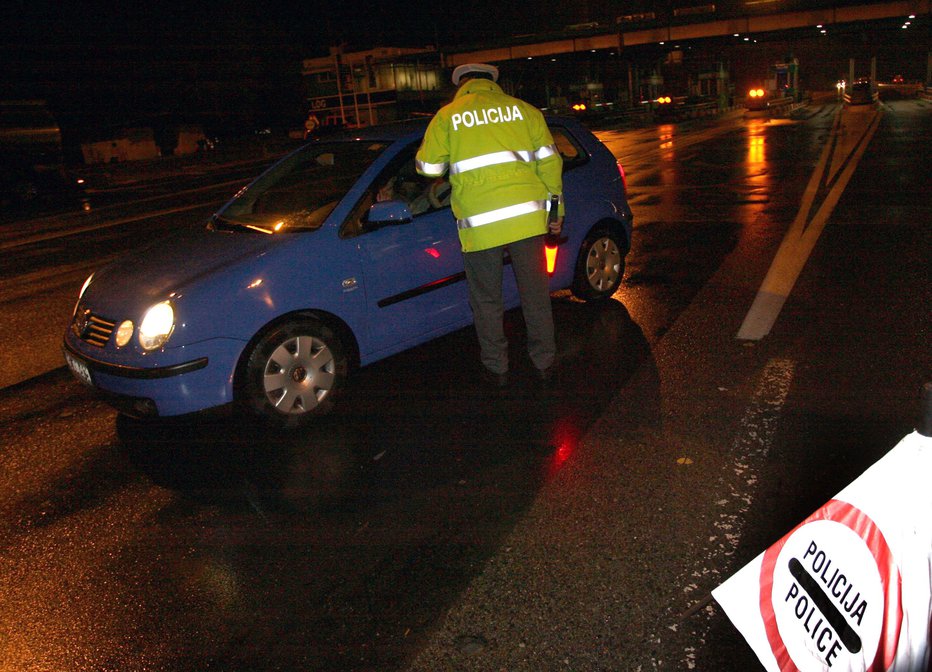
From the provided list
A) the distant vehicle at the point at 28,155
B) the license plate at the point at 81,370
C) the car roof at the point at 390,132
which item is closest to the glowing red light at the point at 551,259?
the car roof at the point at 390,132

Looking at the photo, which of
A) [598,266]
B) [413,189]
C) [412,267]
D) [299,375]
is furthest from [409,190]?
[598,266]

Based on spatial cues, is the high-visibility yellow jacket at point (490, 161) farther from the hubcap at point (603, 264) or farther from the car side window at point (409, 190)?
the hubcap at point (603, 264)

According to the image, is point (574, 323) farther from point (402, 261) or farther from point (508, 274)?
point (402, 261)

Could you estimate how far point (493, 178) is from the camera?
4332 millimetres

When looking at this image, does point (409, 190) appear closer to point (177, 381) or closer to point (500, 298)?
point (500, 298)

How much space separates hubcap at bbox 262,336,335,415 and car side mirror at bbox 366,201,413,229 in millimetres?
770

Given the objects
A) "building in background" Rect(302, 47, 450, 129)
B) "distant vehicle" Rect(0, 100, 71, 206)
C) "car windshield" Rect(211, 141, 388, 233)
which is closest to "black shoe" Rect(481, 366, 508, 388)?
"car windshield" Rect(211, 141, 388, 233)

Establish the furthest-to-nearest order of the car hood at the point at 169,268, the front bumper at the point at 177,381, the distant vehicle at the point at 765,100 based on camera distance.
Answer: the distant vehicle at the point at 765,100, the car hood at the point at 169,268, the front bumper at the point at 177,381

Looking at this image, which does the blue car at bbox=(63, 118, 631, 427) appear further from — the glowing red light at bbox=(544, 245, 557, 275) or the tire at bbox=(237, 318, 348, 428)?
the glowing red light at bbox=(544, 245, 557, 275)

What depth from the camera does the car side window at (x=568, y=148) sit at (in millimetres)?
5988

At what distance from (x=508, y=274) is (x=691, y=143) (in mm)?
22486

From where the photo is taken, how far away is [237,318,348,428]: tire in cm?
418

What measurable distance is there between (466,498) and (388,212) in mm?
1762

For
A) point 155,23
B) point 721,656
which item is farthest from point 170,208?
point 155,23
